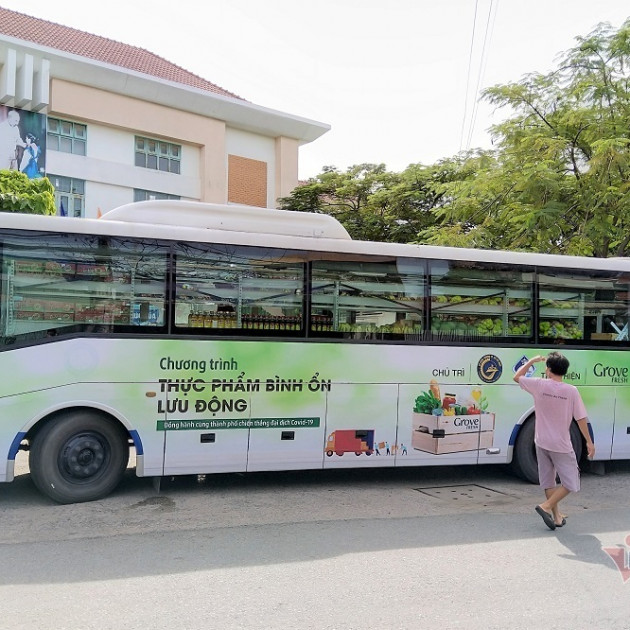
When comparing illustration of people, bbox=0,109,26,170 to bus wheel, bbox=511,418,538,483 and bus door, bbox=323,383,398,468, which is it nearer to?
bus door, bbox=323,383,398,468

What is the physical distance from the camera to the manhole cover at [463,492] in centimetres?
812

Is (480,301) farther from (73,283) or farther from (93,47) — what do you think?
(93,47)

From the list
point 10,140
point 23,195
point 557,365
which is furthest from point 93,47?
point 557,365

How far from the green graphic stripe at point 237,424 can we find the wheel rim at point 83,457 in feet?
2.13

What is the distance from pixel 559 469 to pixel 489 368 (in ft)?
7.86

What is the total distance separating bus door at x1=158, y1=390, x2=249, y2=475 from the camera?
24.8 feet

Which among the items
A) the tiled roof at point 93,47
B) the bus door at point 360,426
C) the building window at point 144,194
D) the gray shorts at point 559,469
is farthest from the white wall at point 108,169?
the gray shorts at point 559,469

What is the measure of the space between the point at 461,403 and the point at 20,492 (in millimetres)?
5348

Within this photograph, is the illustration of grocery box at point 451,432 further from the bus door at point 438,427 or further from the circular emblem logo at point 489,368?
the circular emblem logo at point 489,368

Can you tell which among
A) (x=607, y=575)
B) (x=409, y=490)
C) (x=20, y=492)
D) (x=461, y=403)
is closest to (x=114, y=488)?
(x=20, y=492)

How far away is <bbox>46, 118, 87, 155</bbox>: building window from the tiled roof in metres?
2.76

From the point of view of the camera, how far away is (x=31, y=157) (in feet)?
75.7

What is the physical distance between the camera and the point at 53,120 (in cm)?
2412

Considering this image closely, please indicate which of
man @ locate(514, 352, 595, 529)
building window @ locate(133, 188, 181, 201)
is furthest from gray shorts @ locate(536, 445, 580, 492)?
building window @ locate(133, 188, 181, 201)
